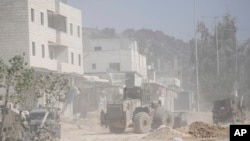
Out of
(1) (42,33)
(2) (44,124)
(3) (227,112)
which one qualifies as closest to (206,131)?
(2) (44,124)

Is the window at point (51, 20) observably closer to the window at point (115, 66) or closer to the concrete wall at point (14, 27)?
the concrete wall at point (14, 27)

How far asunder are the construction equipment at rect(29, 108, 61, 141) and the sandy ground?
155 inches

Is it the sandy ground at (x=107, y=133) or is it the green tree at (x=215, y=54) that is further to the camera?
the green tree at (x=215, y=54)

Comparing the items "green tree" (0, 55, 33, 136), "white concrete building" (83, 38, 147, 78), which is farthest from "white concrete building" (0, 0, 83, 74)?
"white concrete building" (83, 38, 147, 78)

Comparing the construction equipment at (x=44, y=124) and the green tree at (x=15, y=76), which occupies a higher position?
the green tree at (x=15, y=76)

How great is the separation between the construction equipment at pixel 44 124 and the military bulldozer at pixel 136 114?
9324 mm

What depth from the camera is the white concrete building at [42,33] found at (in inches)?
2025

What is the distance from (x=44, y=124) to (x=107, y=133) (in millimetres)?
12555

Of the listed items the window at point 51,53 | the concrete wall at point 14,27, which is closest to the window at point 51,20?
the window at point 51,53

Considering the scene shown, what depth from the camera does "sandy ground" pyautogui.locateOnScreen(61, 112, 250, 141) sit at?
1296 inches

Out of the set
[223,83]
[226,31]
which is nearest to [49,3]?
[223,83]

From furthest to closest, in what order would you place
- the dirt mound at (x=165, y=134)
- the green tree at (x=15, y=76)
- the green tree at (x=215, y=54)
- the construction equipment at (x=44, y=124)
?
1. the green tree at (x=215, y=54)
2. the dirt mound at (x=165, y=134)
3. the construction equipment at (x=44, y=124)
4. the green tree at (x=15, y=76)

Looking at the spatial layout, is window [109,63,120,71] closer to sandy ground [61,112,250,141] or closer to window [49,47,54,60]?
sandy ground [61,112,250,141]

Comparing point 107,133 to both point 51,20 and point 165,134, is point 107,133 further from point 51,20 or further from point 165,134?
point 51,20
